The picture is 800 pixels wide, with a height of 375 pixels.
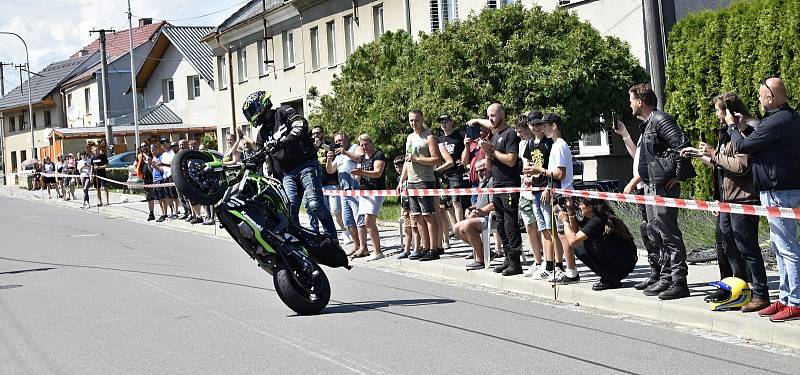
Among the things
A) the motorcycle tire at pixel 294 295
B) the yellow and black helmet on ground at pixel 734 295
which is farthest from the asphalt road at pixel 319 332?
the yellow and black helmet on ground at pixel 734 295

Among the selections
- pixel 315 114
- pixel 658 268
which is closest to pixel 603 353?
pixel 658 268

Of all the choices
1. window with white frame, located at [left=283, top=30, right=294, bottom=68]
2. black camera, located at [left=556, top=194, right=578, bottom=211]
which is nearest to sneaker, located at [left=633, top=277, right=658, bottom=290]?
black camera, located at [left=556, top=194, right=578, bottom=211]

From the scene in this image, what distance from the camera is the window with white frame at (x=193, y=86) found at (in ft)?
212

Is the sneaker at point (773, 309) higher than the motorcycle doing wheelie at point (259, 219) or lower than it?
lower

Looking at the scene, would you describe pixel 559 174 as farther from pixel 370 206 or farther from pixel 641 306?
pixel 370 206

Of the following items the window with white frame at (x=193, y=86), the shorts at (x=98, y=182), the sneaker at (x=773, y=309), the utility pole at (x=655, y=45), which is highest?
the window with white frame at (x=193, y=86)

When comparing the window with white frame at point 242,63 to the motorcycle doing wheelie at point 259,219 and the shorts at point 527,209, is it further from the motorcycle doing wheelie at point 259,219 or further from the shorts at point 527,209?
the motorcycle doing wheelie at point 259,219

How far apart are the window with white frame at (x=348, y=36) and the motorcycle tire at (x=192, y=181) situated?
2863 centimetres

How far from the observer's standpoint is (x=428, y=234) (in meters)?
14.5

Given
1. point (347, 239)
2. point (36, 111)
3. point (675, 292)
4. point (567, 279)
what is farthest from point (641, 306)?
point (36, 111)

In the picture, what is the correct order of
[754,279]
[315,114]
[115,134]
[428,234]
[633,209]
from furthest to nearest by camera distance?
[115,134] → [315,114] → [633,209] → [428,234] → [754,279]

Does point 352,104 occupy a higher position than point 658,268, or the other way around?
point 352,104

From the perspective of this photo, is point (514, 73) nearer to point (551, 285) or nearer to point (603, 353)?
point (551, 285)

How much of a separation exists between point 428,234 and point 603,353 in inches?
260
